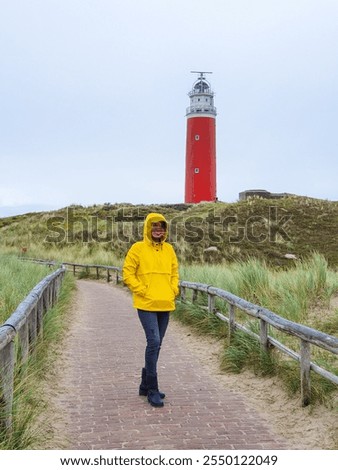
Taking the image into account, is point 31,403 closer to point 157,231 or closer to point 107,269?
point 157,231

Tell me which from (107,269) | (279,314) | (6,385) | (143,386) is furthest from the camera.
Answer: (107,269)

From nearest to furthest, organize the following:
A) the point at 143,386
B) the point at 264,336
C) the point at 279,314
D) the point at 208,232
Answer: the point at 143,386
the point at 264,336
the point at 279,314
the point at 208,232

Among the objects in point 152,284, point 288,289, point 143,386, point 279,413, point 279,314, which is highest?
point 152,284

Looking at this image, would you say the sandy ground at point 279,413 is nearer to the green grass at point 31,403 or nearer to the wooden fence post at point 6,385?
the green grass at point 31,403

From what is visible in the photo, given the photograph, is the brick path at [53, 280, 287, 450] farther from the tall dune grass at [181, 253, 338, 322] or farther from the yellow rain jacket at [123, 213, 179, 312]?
the tall dune grass at [181, 253, 338, 322]

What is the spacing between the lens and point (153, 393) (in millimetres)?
5801

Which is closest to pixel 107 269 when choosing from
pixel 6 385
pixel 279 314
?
pixel 279 314

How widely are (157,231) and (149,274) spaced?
1.55ft

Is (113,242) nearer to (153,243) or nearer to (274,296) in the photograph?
(274,296)

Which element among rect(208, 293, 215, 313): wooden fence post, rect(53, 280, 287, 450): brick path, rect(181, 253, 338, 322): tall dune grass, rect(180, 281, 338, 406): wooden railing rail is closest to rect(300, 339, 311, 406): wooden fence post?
rect(180, 281, 338, 406): wooden railing rail

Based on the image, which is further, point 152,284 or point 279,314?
point 279,314

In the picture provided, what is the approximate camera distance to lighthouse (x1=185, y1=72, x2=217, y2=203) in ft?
166

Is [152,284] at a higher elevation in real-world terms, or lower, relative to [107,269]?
higher
